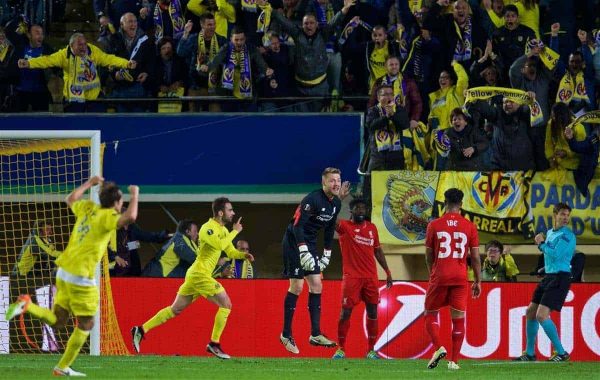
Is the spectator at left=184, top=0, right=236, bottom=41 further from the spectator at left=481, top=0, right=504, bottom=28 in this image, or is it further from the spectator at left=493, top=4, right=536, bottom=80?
the spectator at left=493, top=4, right=536, bottom=80

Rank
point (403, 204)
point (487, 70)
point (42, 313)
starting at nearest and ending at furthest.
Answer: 1. point (42, 313)
2. point (403, 204)
3. point (487, 70)

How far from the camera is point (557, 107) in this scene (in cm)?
1722

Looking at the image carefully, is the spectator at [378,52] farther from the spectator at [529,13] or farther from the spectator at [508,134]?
the spectator at [529,13]

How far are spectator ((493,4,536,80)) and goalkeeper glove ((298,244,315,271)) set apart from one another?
5.77 metres

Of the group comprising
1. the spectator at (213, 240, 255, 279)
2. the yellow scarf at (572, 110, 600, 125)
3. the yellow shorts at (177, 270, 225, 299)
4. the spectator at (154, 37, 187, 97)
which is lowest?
the spectator at (213, 240, 255, 279)

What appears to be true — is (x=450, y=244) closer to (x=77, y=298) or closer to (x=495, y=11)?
(x=77, y=298)

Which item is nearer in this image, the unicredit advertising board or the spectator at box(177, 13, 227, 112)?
the unicredit advertising board

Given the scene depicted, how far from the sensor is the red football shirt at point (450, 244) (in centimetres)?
1289

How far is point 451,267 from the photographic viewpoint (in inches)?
510

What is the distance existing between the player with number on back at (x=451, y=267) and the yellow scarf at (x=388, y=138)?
4.62 m

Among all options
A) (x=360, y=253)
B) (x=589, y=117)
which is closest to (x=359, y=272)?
(x=360, y=253)

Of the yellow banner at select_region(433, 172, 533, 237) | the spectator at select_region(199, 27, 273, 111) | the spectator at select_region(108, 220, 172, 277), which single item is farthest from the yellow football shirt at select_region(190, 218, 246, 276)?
the spectator at select_region(199, 27, 273, 111)

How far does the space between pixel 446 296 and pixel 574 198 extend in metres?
4.83

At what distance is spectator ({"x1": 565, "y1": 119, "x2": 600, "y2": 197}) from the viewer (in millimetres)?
16875
